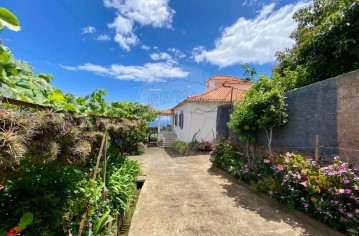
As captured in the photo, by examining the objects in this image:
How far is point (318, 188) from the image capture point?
11.3 ft

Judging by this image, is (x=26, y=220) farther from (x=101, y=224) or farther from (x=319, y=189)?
(x=319, y=189)

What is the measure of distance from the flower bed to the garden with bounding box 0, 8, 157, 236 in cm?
352

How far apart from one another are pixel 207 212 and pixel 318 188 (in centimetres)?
217

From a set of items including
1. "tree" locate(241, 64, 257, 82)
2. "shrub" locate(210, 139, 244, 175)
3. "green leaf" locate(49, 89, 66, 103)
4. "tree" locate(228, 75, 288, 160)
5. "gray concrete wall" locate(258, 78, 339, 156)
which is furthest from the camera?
"tree" locate(241, 64, 257, 82)

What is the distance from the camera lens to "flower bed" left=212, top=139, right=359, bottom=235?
3.07 meters

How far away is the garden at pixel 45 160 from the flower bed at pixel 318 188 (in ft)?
11.6

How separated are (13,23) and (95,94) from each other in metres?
3.23

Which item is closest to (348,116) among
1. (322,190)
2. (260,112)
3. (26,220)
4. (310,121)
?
(310,121)

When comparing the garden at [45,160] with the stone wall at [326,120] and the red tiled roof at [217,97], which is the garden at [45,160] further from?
the red tiled roof at [217,97]

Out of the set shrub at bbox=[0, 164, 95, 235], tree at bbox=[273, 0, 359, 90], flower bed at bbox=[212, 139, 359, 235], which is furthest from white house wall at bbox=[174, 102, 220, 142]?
shrub at bbox=[0, 164, 95, 235]

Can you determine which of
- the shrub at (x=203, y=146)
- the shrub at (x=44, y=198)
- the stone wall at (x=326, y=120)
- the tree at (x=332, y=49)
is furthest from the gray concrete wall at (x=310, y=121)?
the shrub at (x=203, y=146)

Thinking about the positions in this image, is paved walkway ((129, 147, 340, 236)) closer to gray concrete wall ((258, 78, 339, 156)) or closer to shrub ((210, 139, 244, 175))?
shrub ((210, 139, 244, 175))

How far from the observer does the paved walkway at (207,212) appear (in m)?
3.35

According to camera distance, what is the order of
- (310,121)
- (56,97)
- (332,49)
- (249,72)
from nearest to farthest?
1. (56,97)
2. (310,121)
3. (332,49)
4. (249,72)
